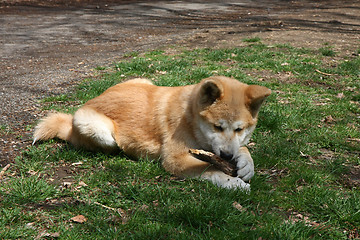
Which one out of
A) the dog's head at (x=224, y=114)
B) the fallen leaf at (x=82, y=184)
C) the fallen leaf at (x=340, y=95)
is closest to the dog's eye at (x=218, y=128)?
the dog's head at (x=224, y=114)

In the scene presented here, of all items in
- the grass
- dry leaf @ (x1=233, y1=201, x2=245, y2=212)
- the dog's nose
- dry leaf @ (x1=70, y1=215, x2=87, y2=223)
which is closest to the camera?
the grass

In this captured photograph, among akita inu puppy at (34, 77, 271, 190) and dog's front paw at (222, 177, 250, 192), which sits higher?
akita inu puppy at (34, 77, 271, 190)

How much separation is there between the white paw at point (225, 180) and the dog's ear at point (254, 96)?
0.84 meters

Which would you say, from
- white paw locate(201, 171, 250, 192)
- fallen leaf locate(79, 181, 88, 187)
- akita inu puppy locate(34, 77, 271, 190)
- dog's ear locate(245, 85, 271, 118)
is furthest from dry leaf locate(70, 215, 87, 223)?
dog's ear locate(245, 85, 271, 118)

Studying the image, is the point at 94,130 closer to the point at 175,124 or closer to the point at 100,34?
the point at 175,124

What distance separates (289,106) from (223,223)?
353 centimetres

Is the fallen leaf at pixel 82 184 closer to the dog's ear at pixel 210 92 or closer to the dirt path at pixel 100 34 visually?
the dirt path at pixel 100 34

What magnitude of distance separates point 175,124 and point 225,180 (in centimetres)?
91

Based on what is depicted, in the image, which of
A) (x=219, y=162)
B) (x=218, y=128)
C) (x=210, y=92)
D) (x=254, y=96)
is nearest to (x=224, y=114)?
(x=218, y=128)

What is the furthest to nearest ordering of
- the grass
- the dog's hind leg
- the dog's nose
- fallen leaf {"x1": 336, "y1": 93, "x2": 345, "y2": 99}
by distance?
fallen leaf {"x1": 336, "y1": 93, "x2": 345, "y2": 99}
the dog's hind leg
the dog's nose
the grass

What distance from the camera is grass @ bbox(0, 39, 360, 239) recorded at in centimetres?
304

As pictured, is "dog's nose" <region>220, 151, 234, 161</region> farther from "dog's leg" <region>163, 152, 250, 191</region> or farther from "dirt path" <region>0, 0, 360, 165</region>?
"dirt path" <region>0, 0, 360, 165</region>

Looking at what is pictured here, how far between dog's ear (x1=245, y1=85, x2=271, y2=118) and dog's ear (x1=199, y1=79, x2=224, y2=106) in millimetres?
344

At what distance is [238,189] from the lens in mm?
3545
